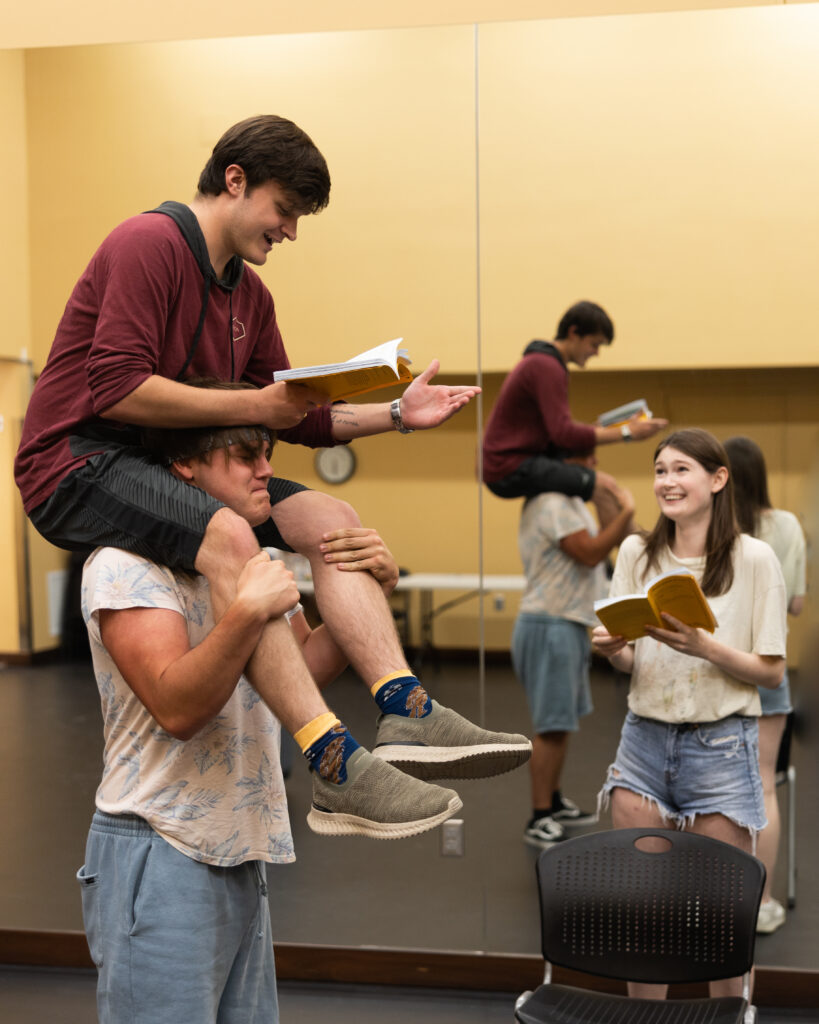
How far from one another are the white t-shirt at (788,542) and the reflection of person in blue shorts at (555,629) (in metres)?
0.49

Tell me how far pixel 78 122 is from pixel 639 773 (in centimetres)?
284

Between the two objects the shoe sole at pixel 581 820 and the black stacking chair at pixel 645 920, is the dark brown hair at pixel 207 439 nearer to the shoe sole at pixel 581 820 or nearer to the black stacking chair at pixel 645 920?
the black stacking chair at pixel 645 920

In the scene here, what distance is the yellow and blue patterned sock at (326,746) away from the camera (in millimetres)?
1672

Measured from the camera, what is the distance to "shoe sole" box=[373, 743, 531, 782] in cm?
179

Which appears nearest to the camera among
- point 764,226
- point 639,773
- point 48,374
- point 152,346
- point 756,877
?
point 152,346

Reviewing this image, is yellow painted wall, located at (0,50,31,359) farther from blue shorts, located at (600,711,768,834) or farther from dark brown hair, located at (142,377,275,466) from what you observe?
blue shorts, located at (600,711,768,834)

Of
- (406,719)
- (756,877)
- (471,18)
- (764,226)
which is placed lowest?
(756,877)

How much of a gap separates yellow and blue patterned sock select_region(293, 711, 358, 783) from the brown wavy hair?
1.59 m

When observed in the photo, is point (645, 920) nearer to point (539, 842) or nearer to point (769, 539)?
point (539, 842)

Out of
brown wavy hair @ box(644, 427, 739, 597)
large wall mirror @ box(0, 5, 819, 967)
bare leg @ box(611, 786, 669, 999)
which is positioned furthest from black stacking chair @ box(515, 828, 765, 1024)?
large wall mirror @ box(0, 5, 819, 967)

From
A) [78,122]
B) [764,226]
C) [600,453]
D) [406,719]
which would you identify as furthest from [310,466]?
[406,719]

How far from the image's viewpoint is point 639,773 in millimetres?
2936

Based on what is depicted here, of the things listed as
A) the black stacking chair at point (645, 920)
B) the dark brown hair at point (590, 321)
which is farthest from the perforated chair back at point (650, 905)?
the dark brown hair at point (590, 321)

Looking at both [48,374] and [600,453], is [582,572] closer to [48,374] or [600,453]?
[600,453]
